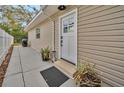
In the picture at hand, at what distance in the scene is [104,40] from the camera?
426 cm

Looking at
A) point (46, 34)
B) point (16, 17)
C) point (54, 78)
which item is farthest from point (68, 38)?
point (16, 17)

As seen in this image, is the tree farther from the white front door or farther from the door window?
the door window

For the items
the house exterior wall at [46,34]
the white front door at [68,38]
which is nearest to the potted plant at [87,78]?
the white front door at [68,38]

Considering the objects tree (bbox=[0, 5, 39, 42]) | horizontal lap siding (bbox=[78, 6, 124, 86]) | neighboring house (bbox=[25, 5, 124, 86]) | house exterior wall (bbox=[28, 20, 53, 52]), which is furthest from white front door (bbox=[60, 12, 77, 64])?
tree (bbox=[0, 5, 39, 42])

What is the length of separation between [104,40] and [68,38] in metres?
2.98

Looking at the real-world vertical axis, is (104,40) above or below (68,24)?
below

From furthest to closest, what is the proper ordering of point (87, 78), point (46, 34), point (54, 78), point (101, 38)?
point (46, 34), point (54, 78), point (101, 38), point (87, 78)

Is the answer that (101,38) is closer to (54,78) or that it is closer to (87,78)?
(87,78)

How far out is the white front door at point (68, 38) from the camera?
656 centimetres

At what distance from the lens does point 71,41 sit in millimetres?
6809

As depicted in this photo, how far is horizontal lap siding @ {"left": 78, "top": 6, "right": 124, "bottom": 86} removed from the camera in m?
3.75
